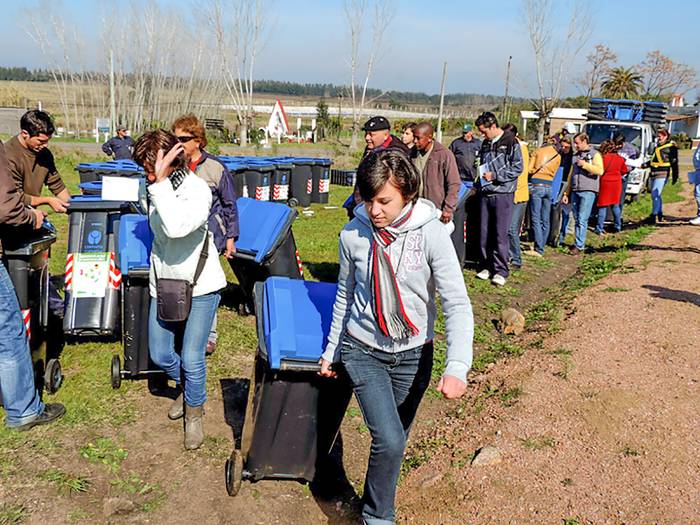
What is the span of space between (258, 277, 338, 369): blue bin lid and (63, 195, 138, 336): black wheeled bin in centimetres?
230

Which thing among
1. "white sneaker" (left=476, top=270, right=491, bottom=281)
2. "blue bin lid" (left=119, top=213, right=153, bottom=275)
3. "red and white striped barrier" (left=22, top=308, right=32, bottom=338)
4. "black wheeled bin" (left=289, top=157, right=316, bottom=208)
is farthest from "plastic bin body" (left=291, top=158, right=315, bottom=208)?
"red and white striped barrier" (left=22, top=308, right=32, bottom=338)

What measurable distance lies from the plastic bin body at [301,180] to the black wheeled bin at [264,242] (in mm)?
9148

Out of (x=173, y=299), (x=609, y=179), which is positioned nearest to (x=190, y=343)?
(x=173, y=299)

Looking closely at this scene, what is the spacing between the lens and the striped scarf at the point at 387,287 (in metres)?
2.69

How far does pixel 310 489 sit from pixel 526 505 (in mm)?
1174

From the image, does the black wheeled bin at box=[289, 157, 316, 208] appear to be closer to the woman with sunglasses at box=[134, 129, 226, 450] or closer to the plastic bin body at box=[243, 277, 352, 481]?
the woman with sunglasses at box=[134, 129, 226, 450]

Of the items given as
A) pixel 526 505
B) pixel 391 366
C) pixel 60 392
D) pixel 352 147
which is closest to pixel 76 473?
pixel 60 392

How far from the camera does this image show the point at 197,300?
12.1ft

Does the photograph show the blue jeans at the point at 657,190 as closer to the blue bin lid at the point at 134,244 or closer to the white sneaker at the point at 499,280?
the white sneaker at the point at 499,280

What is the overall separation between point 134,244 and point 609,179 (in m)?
9.37

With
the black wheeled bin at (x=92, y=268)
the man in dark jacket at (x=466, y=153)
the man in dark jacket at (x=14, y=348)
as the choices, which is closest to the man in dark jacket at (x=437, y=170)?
the black wheeled bin at (x=92, y=268)

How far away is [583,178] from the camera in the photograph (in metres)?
9.98

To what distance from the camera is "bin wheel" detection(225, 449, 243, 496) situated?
3.38m

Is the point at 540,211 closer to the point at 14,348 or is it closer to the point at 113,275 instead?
the point at 113,275
